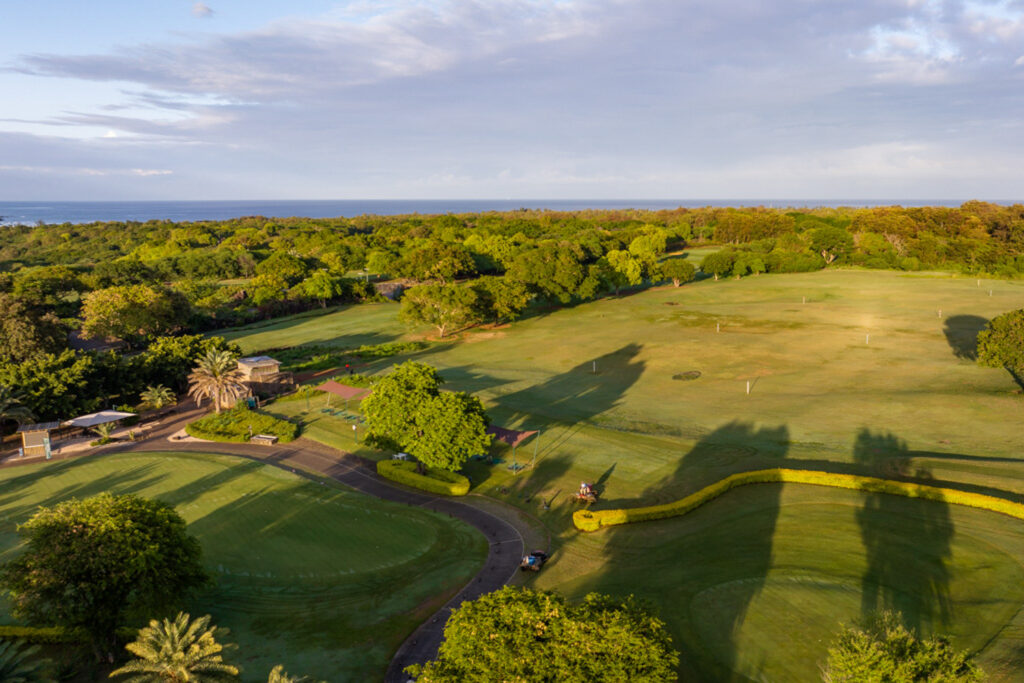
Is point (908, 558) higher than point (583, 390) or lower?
higher

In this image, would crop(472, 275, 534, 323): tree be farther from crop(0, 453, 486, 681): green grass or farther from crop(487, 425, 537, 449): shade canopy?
crop(0, 453, 486, 681): green grass

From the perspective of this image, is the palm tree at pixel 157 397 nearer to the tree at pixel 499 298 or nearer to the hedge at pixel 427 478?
the hedge at pixel 427 478

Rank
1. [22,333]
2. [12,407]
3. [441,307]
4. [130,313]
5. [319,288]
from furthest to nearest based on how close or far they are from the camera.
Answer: [319,288] < [441,307] < [130,313] < [22,333] < [12,407]

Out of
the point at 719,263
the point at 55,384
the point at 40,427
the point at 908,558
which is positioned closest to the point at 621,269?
the point at 719,263

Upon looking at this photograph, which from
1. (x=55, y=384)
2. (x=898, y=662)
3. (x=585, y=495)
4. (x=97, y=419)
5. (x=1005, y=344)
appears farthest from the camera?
A: (x=1005, y=344)

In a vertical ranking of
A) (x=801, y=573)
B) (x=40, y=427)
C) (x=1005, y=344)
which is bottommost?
(x=40, y=427)

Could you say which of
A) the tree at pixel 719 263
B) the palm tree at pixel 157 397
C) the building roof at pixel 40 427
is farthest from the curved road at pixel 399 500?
the tree at pixel 719 263

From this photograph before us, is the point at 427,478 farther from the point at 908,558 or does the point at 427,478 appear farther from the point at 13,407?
the point at 13,407
